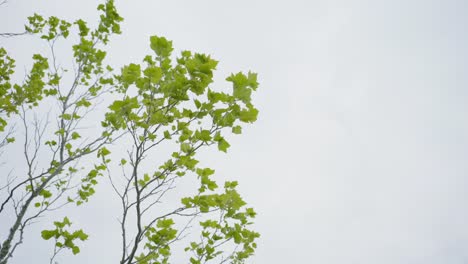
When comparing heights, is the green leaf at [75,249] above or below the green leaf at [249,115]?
below

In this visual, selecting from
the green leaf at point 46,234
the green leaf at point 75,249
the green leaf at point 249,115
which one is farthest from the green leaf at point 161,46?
the green leaf at point 75,249

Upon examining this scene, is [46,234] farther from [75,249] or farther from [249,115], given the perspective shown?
[249,115]

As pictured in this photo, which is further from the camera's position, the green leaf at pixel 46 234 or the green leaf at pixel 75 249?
the green leaf at pixel 75 249

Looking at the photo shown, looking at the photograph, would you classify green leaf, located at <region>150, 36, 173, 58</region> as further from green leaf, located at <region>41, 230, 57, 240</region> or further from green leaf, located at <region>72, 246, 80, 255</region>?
green leaf, located at <region>72, 246, 80, 255</region>

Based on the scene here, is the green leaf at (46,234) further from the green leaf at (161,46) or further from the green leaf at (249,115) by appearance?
the green leaf at (249,115)

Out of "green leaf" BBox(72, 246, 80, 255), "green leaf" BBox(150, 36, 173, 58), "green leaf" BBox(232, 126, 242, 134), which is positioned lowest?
"green leaf" BBox(72, 246, 80, 255)

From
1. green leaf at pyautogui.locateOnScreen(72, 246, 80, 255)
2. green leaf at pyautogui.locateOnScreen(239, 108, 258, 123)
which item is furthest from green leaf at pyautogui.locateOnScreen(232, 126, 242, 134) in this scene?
green leaf at pyautogui.locateOnScreen(72, 246, 80, 255)

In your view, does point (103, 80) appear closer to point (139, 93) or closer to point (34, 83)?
point (34, 83)

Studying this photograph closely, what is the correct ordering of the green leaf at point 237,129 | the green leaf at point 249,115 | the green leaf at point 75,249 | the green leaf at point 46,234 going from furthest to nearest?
the green leaf at point 75,249 < the green leaf at point 46,234 < the green leaf at point 237,129 < the green leaf at point 249,115

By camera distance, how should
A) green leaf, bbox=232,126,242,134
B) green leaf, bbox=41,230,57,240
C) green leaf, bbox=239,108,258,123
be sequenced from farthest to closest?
green leaf, bbox=41,230,57,240 → green leaf, bbox=232,126,242,134 → green leaf, bbox=239,108,258,123

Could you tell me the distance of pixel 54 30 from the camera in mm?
5102

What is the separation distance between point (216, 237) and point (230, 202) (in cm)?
70

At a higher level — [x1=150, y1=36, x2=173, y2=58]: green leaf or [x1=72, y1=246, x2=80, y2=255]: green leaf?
[x1=150, y1=36, x2=173, y2=58]: green leaf

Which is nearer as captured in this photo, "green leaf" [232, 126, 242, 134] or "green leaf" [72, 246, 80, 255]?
"green leaf" [232, 126, 242, 134]
